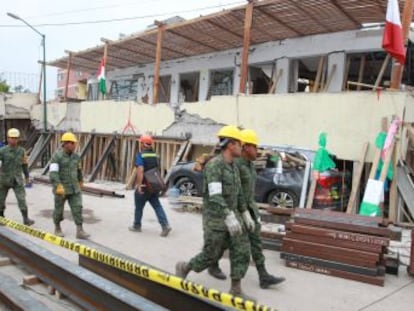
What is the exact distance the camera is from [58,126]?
19.6 metres

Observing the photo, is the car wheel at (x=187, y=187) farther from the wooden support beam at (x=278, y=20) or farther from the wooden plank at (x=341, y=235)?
the wooden plank at (x=341, y=235)

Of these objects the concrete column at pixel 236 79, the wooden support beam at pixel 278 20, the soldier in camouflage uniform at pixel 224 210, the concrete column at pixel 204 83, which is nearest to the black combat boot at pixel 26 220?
the soldier in camouflage uniform at pixel 224 210

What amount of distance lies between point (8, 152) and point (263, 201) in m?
5.28

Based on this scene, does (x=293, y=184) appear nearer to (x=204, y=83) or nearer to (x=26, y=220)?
(x=26, y=220)

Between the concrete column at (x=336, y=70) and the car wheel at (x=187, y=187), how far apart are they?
19.1ft

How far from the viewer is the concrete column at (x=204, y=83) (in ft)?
59.7

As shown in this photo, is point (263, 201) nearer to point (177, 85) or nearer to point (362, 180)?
point (362, 180)

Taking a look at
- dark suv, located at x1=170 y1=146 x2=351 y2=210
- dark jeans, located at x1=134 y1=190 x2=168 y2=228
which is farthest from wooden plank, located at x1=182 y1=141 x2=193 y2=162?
dark jeans, located at x1=134 y1=190 x2=168 y2=228

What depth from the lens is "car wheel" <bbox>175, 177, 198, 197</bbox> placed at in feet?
36.9

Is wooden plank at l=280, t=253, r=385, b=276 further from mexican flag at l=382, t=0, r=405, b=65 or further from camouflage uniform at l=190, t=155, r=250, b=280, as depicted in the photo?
mexican flag at l=382, t=0, r=405, b=65

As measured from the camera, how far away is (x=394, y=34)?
28.6ft

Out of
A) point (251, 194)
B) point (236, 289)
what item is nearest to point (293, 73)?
point (251, 194)

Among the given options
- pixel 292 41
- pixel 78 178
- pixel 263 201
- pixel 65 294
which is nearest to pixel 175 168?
pixel 263 201

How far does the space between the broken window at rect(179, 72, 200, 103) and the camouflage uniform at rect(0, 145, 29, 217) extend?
12579 millimetres
